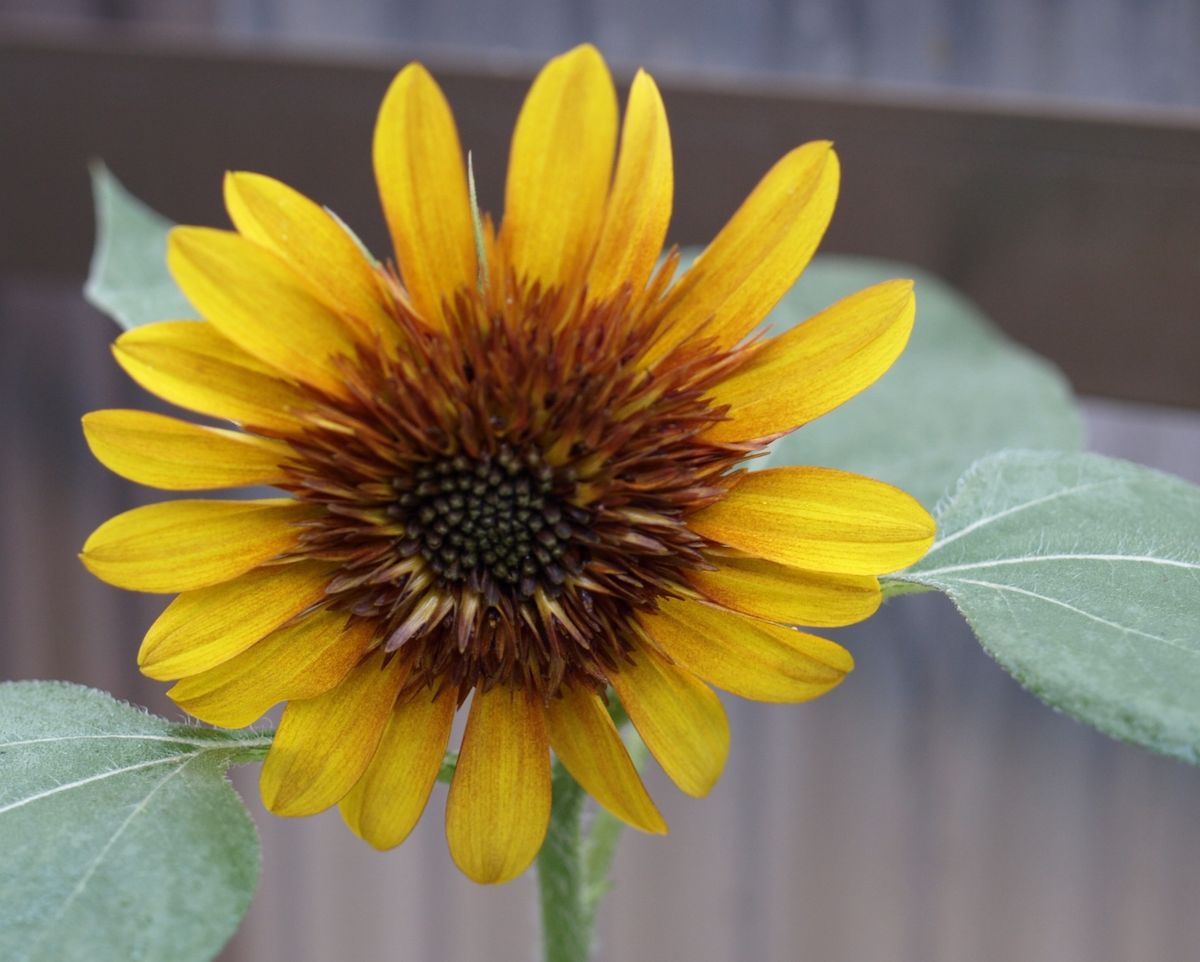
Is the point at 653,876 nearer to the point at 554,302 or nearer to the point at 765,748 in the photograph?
the point at 765,748

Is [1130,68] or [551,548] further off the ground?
[1130,68]

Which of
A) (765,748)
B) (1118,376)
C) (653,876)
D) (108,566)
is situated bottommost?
(653,876)

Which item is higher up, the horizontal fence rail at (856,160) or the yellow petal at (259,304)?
the horizontal fence rail at (856,160)

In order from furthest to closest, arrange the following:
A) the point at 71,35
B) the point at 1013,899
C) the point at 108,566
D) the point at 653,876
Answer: the point at 653,876
the point at 1013,899
the point at 71,35
the point at 108,566

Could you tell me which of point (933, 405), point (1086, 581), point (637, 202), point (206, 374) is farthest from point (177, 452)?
point (933, 405)

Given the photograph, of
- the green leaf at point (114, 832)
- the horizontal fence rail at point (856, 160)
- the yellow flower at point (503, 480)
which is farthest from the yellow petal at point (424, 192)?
the horizontal fence rail at point (856, 160)

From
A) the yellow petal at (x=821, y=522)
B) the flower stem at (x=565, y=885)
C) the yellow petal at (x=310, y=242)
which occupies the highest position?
the yellow petal at (x=310, y=242)

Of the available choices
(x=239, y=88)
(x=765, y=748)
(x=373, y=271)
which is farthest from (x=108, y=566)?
(x=765, y=748)

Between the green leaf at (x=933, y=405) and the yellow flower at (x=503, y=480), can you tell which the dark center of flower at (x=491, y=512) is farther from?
the green leaf at (x=933, y=405)
